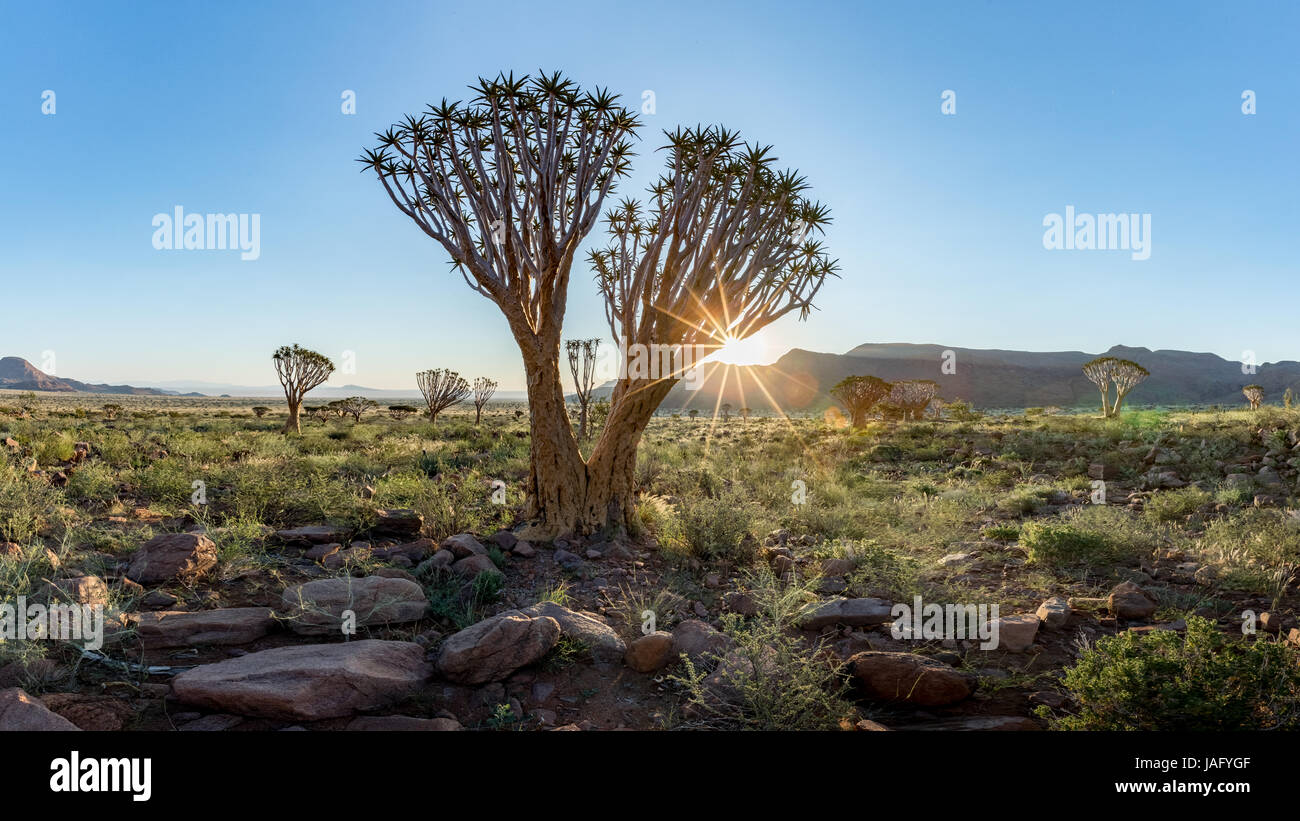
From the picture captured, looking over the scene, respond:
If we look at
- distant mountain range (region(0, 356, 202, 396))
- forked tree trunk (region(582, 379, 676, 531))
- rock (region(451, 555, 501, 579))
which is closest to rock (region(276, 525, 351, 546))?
rock (region(451, 555, 501, 579))

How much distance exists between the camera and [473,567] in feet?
17.8

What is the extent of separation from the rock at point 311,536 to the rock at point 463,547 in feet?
3.80

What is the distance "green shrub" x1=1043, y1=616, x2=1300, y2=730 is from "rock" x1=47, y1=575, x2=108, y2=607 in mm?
5586

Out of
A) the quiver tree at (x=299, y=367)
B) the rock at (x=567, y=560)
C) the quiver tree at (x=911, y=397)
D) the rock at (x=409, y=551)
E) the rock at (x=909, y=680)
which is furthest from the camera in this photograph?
the quiver tree at (x=911, y=397)

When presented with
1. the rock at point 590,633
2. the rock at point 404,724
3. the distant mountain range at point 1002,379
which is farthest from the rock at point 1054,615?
the distant mountain range at point 1002,379

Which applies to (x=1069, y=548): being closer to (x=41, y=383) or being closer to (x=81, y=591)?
(x=81, y=591)

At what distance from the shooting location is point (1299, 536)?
5672mm

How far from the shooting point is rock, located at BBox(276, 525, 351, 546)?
5.92m

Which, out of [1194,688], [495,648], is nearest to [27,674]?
[495,648]

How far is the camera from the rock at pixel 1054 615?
14.8 feet

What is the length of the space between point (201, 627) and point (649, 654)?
282 centimetres

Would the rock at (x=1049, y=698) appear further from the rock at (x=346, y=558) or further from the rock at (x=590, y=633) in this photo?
the rock at (x=346, y=558)
